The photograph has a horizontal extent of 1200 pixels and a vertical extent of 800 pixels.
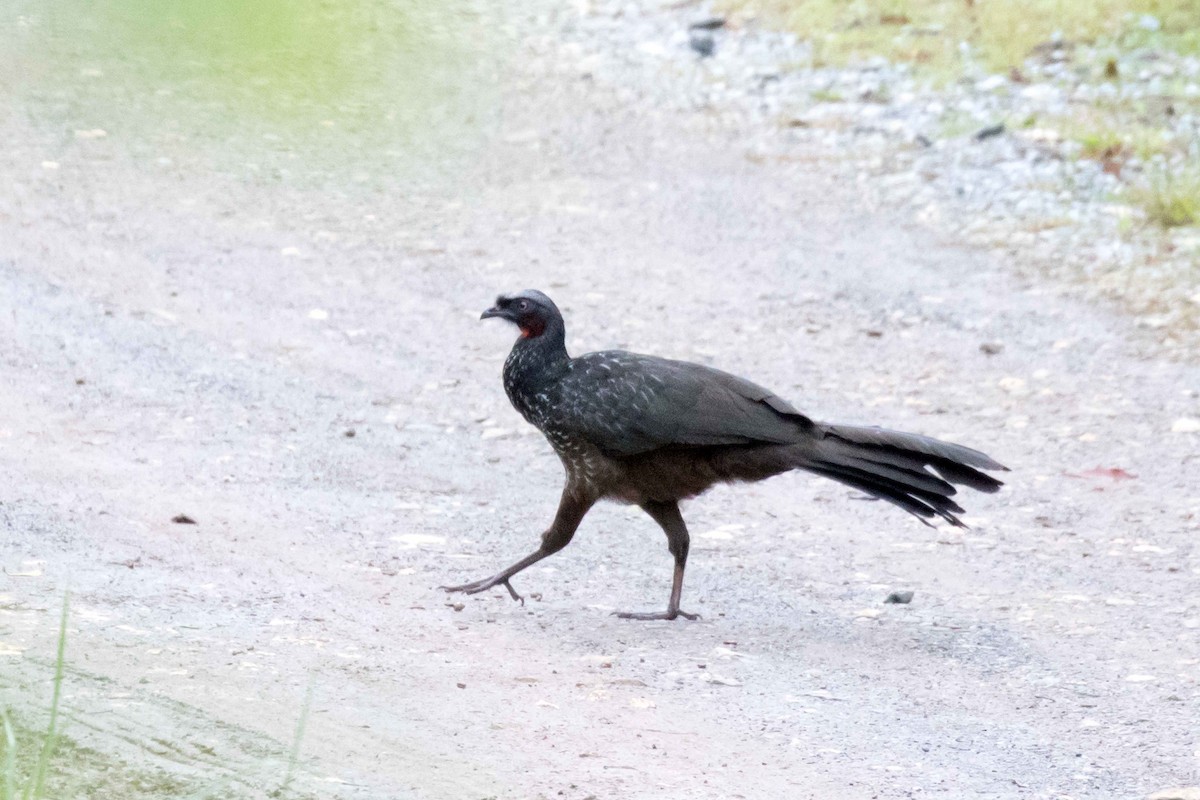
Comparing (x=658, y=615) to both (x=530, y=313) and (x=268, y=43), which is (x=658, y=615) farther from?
(x=268, y=43)

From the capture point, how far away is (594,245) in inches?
350

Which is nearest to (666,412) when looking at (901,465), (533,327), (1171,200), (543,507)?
(533,327)

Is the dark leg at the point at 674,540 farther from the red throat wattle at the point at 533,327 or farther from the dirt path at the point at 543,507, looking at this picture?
the red throat wattle at the point at 533,327

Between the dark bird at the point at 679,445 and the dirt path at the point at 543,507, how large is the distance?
380 mm

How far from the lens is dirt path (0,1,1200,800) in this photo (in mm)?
3779

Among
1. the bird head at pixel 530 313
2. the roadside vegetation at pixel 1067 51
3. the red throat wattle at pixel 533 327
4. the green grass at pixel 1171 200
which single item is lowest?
the red throat wattle at pixel 533 327

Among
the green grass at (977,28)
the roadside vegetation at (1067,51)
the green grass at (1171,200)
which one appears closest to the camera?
the green grass at (1171,200)

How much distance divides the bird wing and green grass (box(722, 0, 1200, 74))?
23.0 ft

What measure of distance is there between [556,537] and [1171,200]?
5345 mm

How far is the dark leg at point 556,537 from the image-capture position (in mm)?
4902

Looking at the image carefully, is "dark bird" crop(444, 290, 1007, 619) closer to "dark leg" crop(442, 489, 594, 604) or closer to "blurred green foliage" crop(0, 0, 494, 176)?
"dark leg" crop(442, 489, 594, 604)

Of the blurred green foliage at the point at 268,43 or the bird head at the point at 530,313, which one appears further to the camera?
the bird head at the point at 530,313

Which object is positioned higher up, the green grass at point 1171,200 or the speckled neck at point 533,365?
the green grass at point 1171,200

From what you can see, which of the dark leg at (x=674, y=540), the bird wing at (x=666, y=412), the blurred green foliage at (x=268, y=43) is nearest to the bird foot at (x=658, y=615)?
the dark leg at (x=674, y=540)
